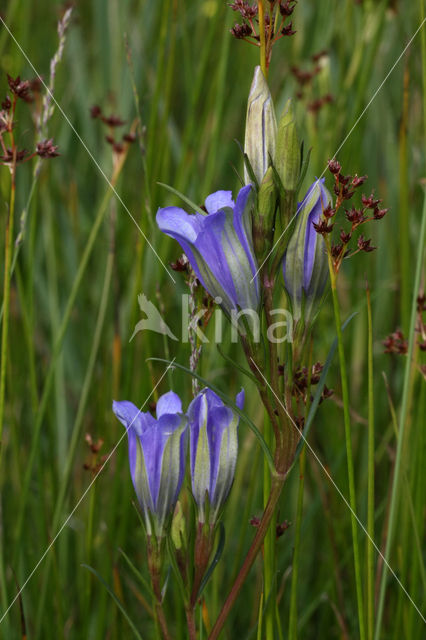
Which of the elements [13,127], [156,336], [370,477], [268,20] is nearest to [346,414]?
[370,477]

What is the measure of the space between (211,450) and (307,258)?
0.16 m

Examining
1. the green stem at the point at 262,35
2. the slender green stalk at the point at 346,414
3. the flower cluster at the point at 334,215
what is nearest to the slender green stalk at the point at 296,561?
the slender green stalk at the point at 346,414

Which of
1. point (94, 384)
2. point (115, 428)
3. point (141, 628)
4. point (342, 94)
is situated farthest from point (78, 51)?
point (141, 628)

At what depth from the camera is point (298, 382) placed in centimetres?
57

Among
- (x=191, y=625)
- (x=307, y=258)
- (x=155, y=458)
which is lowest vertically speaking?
(x=191, y=625)

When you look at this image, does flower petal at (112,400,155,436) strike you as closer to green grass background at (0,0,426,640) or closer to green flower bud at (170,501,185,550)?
green flower bud at (170,501,185,550)

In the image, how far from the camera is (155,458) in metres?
0.55

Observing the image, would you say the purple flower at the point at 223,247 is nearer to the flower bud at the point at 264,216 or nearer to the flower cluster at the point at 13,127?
the flower bud at the point at 264,216

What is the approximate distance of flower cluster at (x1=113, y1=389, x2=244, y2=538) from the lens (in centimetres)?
54

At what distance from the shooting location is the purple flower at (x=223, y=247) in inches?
20.1

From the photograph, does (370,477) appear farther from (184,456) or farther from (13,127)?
(13,127)

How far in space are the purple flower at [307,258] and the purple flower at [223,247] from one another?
0.03 metres

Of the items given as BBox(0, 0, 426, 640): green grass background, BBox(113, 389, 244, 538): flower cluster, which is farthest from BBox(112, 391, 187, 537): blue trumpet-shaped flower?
BBox(0, 0, 426, 640): green grass background

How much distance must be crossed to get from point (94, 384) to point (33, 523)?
9.9 inches
